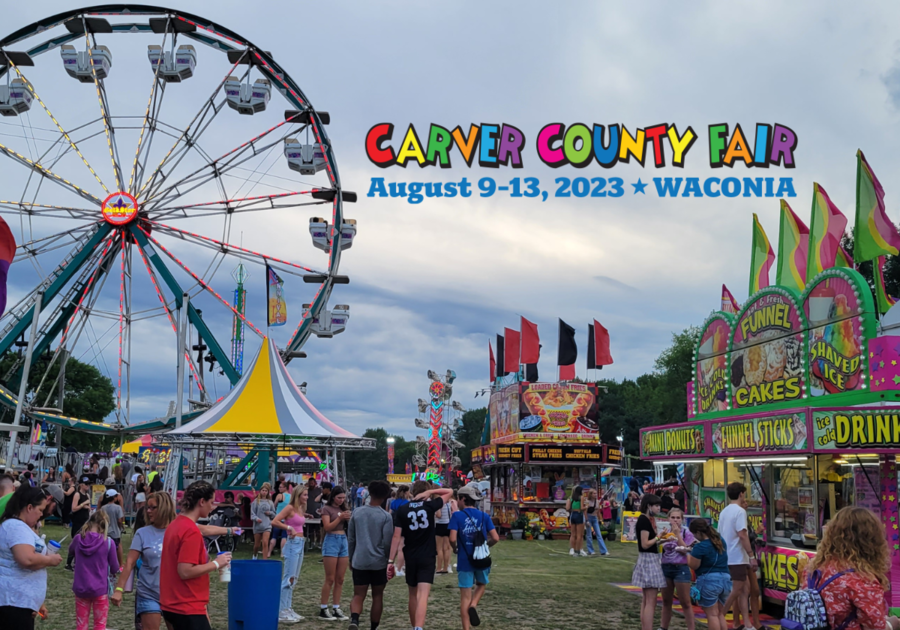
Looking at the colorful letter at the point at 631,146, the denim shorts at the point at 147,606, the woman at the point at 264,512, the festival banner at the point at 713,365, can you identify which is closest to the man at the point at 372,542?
the denim shorts at the point at 147,606

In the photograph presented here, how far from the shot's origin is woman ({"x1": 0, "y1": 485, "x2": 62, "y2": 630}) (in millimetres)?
4969

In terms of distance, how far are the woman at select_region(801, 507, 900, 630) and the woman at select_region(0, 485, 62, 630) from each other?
429cm

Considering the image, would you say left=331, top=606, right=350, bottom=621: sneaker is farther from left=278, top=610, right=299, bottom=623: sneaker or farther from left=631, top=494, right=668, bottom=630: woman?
left=631, top=494, right=668, bottom=630: woman

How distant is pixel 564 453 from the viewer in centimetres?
2583

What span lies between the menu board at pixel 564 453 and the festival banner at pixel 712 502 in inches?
467

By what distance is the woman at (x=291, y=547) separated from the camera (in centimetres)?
963

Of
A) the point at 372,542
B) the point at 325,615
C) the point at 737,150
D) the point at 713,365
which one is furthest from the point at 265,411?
the point at 737,150

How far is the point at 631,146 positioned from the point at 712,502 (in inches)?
242

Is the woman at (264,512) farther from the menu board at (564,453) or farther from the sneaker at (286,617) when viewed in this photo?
the menu board at (564,453)

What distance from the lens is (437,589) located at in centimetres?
1274

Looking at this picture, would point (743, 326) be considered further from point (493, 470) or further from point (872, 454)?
point (493, 470)

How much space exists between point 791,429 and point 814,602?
238 inches

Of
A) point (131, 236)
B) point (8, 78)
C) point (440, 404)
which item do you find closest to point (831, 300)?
point (131, 236)

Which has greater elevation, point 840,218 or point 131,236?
point 131,236
